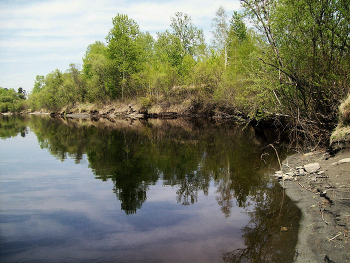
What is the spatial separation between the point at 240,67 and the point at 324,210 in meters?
34.8

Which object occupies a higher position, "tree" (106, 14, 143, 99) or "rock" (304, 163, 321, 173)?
"tree" (106, 14, 143, 99)

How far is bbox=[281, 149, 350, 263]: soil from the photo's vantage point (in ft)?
19.0

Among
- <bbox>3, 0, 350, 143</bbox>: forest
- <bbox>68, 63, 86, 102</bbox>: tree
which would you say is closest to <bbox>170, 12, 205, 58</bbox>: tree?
<bbox>3, 0, 350, 143</bbox>: forest

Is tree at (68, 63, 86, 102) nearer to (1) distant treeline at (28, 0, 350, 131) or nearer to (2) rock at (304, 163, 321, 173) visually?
(1) distant treeline at (28, 0, 350, 131)

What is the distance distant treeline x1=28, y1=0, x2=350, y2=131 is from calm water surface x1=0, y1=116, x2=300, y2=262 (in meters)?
4.40

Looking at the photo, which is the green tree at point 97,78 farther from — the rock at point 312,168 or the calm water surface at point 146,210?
the rock at point 312,168

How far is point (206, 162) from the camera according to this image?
15570 millimetres

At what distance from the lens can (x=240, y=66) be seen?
4031 cm

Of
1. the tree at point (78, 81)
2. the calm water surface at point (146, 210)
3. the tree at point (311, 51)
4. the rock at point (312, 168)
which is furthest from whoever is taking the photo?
the tree at point (78, 81)

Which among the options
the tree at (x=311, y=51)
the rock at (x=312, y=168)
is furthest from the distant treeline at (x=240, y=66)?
the rock at (x=312, y=168)

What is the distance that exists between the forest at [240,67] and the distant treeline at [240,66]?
6 centimetres

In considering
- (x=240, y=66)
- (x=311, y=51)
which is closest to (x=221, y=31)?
(x=240, y=66)

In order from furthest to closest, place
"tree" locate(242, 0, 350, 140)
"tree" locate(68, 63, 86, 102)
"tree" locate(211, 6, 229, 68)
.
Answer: "tree" locate(68, 63, 86, 102)
"tree" locate(211, 6, 229, 68)
"tree" locate(242, 0, 350, 140)

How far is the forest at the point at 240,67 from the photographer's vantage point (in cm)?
1306
